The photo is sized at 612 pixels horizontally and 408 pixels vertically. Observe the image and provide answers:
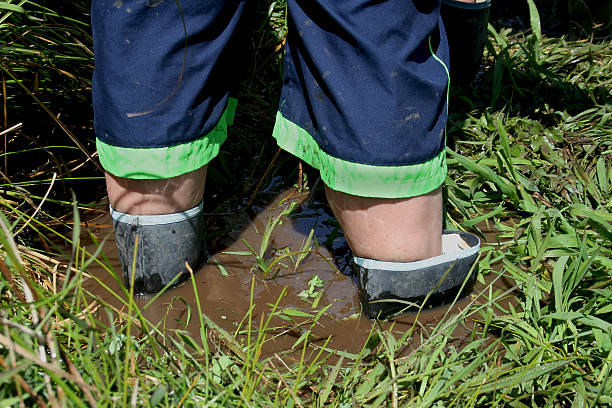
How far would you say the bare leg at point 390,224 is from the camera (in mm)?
1317

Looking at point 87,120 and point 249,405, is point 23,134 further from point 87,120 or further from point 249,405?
point 249,405

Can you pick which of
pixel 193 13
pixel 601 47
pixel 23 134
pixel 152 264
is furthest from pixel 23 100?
pixel 601 47

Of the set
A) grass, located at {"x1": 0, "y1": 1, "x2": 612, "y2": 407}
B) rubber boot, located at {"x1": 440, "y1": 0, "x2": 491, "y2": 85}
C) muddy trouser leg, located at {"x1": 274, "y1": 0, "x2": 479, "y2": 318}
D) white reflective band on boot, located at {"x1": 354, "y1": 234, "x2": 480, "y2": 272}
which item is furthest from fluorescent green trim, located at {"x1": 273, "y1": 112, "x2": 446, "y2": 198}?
rubber boot, located at {"x1": 440, "y1": 0, "x2": 491, "y2": 85}

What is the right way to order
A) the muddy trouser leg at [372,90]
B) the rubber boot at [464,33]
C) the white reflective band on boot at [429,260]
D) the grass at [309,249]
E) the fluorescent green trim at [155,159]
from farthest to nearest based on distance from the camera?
the rubber boot at [464,33] < the white reflective band on boot at [429,260] < the fluorescent green trim at [155,159] < the muddy trouser leg at [372,90] < the grass at [309,249]

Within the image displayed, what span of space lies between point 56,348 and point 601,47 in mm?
2520

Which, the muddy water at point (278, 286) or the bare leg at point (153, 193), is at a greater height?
the bare leg at point (153, 193)

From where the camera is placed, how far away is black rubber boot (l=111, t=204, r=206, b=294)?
1418mm

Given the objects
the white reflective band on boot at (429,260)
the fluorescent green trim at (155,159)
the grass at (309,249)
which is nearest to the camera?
the grass at (309,249)

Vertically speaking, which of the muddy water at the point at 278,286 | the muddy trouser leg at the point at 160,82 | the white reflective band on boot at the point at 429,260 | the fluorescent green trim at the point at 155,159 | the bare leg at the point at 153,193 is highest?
the muddy trouser leg at the point at 160,82

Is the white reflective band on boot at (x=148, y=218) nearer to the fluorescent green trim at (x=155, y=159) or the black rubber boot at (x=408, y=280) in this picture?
the fluorescent green trim at (x=155, y=159)

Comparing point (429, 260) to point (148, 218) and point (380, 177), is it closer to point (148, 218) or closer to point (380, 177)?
point (380, 177)

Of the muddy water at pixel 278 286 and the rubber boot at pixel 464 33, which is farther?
the rubber boot at pixel 464 33

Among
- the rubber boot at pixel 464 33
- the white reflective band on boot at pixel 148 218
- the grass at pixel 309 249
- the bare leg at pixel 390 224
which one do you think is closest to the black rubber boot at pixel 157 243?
the white reflective band on boot at pixel 148 218

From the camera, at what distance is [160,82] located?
1.23 m
